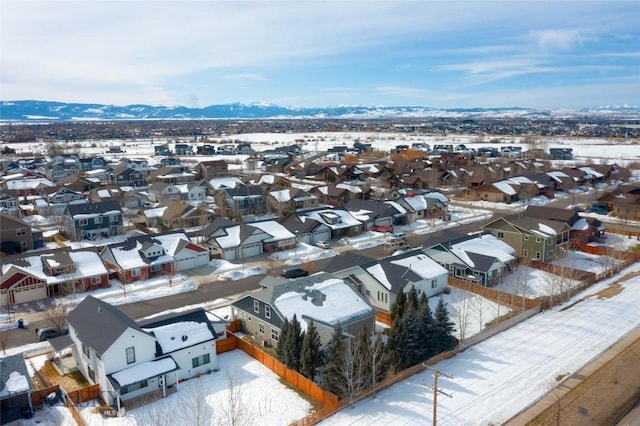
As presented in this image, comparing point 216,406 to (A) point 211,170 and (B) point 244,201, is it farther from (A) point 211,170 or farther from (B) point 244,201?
(A) point 211,170

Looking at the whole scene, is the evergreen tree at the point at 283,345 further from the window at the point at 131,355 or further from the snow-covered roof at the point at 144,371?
the window at the point at 131,355

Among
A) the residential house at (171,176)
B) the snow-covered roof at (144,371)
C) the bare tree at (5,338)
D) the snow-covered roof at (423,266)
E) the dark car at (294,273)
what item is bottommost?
the bare tree at (5,338)

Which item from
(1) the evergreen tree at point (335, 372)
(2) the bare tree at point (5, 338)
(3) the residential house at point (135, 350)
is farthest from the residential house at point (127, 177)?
(1) the evergreen tree at point (335, 372)

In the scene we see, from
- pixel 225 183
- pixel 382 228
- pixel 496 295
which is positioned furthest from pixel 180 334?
pixel 225 183

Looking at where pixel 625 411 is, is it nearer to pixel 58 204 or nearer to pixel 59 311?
pixel 59 311

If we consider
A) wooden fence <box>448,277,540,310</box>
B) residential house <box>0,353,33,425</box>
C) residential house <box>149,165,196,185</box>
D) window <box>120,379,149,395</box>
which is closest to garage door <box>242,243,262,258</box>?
wooden fence <box>448,277,540,310</box>
